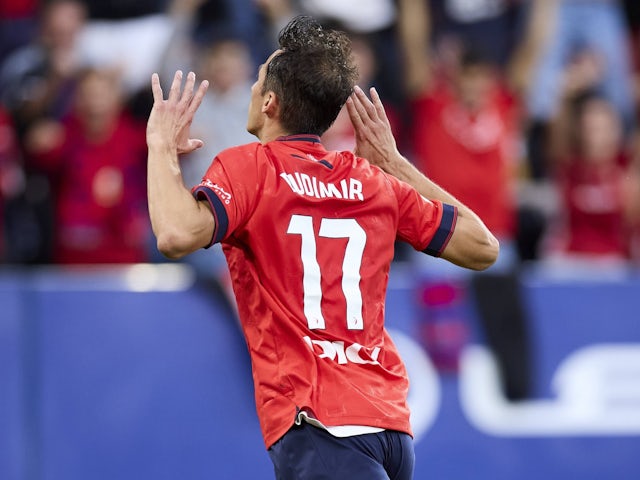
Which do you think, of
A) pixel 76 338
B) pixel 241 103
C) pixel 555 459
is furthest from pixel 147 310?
pixel 555 459

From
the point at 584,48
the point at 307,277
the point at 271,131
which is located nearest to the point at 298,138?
the point at 271,131

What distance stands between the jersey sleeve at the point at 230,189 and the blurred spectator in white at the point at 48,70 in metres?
4.56

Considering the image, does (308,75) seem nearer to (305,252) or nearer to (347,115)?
(305,252)

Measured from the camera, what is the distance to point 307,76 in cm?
352

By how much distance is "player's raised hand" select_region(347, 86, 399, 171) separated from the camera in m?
3.91

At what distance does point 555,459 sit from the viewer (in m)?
7.23

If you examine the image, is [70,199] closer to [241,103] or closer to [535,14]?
[241,103]

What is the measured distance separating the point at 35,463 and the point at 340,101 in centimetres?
426

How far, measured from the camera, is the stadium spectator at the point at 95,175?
746 cm

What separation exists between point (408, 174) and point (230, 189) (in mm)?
787

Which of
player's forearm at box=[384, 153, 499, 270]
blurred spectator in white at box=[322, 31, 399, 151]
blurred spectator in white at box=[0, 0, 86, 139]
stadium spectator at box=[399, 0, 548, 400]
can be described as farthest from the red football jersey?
blurred spectator in white at box=[0, 0, 86, 139]

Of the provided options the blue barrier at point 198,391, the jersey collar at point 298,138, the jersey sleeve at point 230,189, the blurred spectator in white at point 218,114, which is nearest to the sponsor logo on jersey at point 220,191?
the jersey sleeve at point 230,189

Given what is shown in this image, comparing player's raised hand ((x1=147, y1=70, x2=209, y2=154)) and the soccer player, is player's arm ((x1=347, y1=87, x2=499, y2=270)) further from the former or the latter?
player's raised hand ((x1=147, y1=70, x2=209, y2=154))

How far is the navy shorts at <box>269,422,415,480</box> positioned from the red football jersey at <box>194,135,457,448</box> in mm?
42
